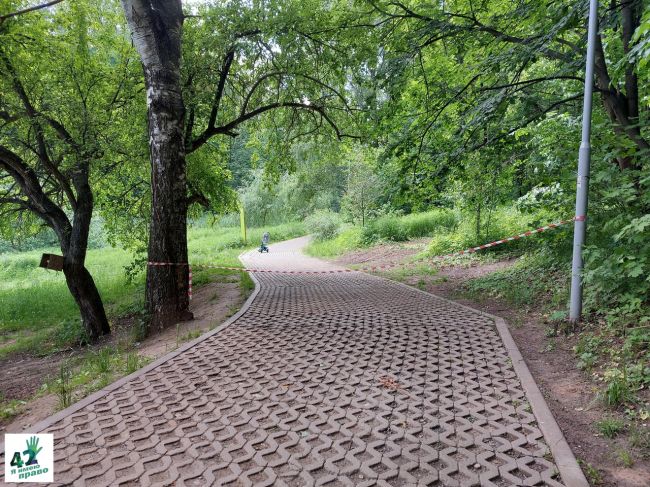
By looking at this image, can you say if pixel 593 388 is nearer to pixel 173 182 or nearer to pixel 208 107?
pixel 173 182

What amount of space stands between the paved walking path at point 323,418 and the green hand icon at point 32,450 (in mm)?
143

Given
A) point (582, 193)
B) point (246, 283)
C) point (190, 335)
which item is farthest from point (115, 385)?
point (246, 283)

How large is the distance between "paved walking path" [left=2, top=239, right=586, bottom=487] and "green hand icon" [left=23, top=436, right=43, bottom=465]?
0.14m

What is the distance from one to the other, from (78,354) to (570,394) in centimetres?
832

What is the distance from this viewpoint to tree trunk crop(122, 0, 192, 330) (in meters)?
7.12

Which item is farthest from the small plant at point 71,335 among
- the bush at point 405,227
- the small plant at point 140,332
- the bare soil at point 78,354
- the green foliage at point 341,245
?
the bush at point 405,227

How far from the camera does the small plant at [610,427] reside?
3389 mm

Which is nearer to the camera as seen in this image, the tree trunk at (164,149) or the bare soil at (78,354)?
the bare soil at (78,354)

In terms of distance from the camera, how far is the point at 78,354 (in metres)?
8.11

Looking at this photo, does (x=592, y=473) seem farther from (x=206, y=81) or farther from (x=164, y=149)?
(x=206, y=81)

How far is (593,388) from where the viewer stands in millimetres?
4156

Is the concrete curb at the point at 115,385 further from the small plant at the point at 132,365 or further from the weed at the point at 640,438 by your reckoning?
the weed at the point at 640,438

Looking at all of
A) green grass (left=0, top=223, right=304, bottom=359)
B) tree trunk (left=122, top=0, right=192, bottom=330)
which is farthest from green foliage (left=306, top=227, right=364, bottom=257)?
tree trunk (left=122, top=0, right=192, bottom=330)

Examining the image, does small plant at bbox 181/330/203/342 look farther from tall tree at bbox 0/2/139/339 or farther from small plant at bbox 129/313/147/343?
tall tree at bbox 0/2/139/339
